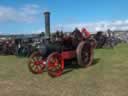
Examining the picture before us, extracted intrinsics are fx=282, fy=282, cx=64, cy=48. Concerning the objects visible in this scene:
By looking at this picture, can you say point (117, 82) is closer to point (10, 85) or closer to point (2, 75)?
point (10, 85)

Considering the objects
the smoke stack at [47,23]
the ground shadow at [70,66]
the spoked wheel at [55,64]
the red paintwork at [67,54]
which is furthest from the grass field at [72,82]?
the smoke stack at [47,23]

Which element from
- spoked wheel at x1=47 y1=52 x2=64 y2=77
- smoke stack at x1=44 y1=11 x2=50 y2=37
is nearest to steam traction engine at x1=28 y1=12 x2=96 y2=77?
spoked wheel at x1=47 y1=52 x2=64 y2=77

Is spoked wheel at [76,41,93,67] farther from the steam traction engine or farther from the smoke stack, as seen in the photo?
the smoke stack

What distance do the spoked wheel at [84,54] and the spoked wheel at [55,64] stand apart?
3.04ft

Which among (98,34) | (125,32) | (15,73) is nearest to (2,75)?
(15,73)

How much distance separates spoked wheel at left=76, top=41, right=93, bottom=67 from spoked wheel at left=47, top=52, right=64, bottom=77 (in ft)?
3.04

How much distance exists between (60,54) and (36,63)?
97cm

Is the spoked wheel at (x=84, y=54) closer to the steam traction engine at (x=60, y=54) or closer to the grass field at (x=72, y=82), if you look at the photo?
the steam traction engine at (x=60, y=54)

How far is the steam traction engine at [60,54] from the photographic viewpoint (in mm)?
8914

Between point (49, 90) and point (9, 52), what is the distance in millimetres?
11948

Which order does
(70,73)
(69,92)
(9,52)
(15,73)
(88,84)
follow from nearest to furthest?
1. (69,92)
2. (88,84)
3. (70,73)
4. (15,73)
5. (9,52)

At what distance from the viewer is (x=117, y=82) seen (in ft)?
24.5

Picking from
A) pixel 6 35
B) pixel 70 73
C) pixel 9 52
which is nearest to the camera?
pixel 70 73

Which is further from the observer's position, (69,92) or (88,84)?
(88,84)
